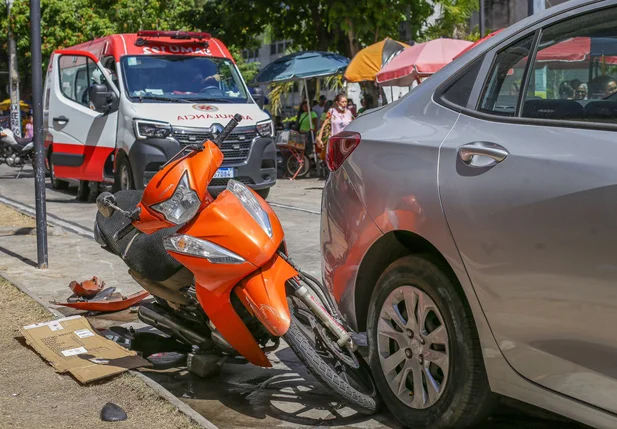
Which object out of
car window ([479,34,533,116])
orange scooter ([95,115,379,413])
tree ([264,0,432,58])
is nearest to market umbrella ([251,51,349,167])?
tree ([264,0,432,58])

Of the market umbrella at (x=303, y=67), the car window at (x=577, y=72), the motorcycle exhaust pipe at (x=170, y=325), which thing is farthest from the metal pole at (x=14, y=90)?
the car window at (x=577, y=72)

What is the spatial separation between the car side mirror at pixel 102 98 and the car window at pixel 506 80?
959cm

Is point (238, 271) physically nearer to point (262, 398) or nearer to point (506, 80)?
point (262, 398)

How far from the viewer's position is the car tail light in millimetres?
4129

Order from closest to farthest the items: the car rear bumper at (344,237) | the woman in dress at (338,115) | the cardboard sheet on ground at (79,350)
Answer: the car rear bumper at (344,237), the cardboard sheet on ground at (79,350), the woman in dress at (338,115)

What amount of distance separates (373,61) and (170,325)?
1373cm

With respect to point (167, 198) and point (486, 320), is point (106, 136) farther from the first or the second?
point (486, 320)

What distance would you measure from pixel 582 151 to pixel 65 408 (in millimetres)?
2592

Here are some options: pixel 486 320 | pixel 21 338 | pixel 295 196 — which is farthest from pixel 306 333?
pixel 295 196

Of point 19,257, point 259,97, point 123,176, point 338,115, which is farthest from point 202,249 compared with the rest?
point 338,115

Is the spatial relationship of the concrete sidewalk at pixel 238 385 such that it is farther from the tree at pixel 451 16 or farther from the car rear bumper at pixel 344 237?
the tree at pixel 451 16

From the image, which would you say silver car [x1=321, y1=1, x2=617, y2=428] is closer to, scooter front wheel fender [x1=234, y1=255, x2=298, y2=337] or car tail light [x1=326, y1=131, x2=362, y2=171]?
car tail light [x1=326, y1=131, x2=362, y2=171]

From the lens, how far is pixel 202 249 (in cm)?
398

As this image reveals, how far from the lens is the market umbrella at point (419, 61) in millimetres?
15859
